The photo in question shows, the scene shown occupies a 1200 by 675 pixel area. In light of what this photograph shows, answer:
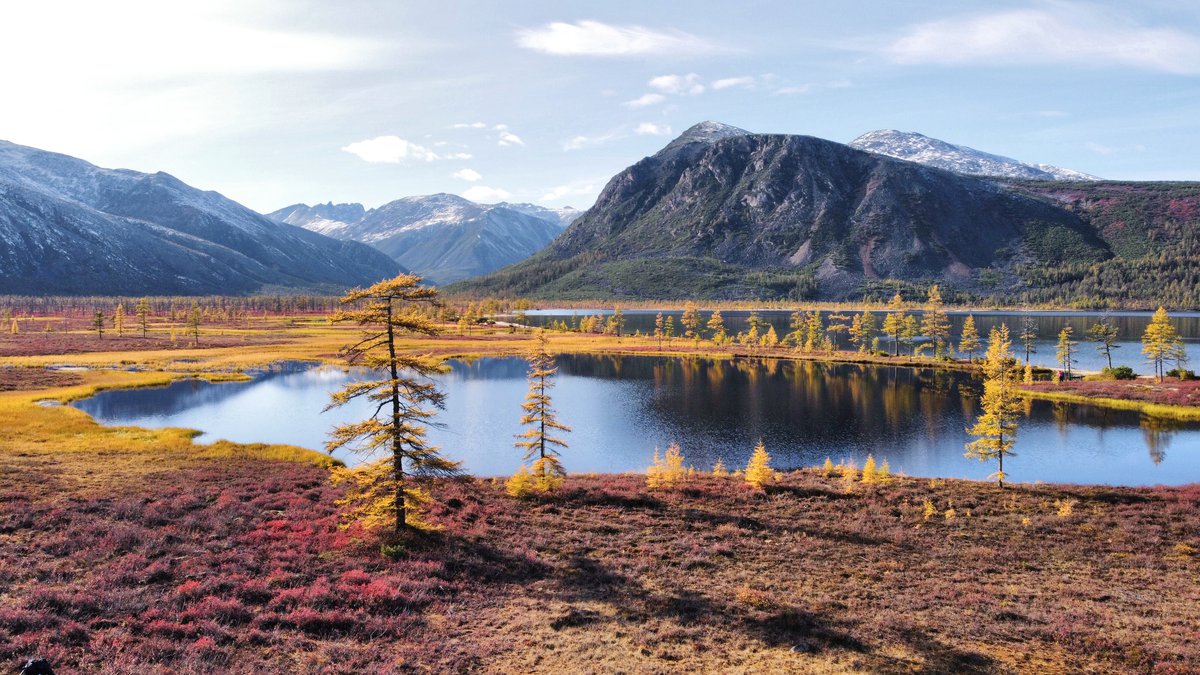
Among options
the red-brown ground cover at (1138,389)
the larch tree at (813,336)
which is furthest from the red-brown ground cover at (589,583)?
the larch tree at (813,336)

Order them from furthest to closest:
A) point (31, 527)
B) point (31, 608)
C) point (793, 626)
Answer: point (31, 527) → point (793, 626) → point (31, 608)

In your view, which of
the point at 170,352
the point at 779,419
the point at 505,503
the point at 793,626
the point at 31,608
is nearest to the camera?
the point at 31,608

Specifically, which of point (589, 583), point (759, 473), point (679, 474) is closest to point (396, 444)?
point (589, 583)

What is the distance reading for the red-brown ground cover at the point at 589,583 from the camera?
19.5 m

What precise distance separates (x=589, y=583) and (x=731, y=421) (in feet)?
177

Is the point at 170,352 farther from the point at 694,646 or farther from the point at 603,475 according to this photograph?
the point at 694,646

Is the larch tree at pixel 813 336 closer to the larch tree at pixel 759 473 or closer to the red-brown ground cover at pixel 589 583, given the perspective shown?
the larch tree at pixel 759 473

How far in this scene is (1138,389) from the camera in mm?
91688

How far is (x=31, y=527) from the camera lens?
95.3 feet

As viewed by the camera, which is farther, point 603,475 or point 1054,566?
point 603,475

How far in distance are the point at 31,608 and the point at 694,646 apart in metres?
21.8

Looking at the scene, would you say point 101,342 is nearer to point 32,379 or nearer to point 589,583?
point 32,379

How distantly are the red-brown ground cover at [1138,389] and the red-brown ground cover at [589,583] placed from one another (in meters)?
57.9

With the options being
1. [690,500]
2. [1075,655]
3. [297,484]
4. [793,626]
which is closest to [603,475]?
[690,500]
